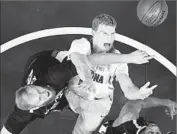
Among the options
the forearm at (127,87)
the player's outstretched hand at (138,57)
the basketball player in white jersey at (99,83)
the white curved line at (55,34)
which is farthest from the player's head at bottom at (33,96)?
the player's outstretched hand at (138,57)

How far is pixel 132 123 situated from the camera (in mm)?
2229

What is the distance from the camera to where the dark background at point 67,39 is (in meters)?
2.23

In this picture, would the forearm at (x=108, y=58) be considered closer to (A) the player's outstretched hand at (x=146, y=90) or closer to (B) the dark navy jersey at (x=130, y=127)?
(A) the player's outstretched hand at (x=146, y=90)

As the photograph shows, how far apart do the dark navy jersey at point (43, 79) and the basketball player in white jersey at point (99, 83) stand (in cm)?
6

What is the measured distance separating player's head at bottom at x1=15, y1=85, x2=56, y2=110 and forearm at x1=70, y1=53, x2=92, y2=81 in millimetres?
211

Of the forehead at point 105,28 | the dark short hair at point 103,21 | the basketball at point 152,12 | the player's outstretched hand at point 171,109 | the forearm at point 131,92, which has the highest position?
the basketball at point 152,12

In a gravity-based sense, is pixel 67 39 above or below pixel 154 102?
above

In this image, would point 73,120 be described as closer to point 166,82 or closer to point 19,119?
point 19,119

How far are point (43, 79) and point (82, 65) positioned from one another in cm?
26

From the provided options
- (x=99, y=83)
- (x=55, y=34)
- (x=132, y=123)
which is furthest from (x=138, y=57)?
(x=55, y=34)

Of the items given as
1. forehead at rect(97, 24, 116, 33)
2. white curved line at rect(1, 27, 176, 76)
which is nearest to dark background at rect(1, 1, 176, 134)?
white curved line at rect(1, 27, 176, 76)

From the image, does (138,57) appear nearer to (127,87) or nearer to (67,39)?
(127,87)

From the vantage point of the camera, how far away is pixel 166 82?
228 cm

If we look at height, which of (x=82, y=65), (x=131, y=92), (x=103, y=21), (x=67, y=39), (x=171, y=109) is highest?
(x=103, y=21)
